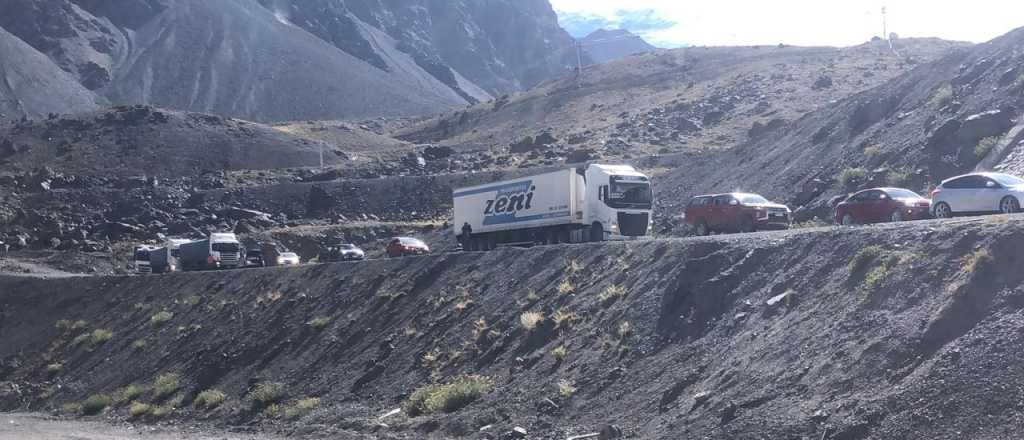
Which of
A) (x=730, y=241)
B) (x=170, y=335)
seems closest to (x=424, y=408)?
(x=730, y=241)

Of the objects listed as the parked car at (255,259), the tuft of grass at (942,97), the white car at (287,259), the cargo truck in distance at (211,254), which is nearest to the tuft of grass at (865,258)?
the tuft of grass at (942,97)

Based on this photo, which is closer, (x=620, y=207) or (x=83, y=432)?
(x=83, y=432)

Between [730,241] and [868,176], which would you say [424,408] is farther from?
[868,176]

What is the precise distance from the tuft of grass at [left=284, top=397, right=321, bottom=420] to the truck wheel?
13464mm

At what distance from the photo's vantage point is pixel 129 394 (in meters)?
38.6

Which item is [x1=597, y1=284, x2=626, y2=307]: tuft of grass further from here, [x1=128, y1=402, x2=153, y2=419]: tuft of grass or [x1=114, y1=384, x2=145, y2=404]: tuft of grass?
[x1=114, y1=384, x2=145, y2=404]: tuft of grass

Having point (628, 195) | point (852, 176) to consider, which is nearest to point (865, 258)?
point (628, 195)

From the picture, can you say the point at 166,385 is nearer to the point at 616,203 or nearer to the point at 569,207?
the point at 569,207

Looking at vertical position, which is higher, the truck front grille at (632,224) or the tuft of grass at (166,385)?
the truck front grille at (632,224)

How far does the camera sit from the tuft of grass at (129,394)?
38562mm

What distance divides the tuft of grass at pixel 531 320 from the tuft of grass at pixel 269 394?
836cm

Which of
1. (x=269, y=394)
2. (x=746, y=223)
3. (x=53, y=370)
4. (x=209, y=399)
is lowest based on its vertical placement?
(x=53, y=370)

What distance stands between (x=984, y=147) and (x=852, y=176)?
5468 millimetres

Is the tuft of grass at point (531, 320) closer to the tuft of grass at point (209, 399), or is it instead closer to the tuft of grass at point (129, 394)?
the tuft of grass at point (209, 399)
